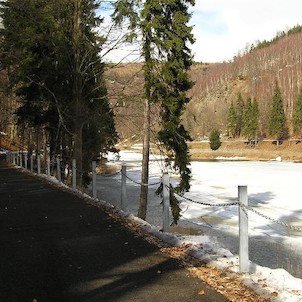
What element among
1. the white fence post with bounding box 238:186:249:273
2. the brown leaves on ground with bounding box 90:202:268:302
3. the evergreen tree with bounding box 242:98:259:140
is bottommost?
the brown leaves on ground with bounding box 90:202:268:302

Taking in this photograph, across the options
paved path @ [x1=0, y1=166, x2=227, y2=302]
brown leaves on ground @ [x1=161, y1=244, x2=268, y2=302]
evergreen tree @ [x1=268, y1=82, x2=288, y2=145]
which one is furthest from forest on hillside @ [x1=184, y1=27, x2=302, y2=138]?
brown leaves on ground @ [x1=161, y1=244, x2=268, y2=302]

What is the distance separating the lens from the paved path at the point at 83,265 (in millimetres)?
4438

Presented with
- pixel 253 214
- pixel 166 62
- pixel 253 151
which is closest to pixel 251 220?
pixel 253 214

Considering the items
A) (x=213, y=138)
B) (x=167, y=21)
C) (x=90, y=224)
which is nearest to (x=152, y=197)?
(x=167, y=21)

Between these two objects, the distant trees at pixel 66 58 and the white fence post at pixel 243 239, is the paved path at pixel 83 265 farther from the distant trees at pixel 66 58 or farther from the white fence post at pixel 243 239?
the distant trees at pixel 66 58

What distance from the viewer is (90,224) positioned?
8211mm

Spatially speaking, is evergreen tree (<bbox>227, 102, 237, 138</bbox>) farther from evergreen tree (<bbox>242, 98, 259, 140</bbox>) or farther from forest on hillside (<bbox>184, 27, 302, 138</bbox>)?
evergreen tree (<bbox>242, 98, 259, 140</bbox>)

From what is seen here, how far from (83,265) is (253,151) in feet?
261

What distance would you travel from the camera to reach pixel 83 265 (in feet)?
18.0

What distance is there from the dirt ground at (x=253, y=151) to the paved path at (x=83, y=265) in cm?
6611

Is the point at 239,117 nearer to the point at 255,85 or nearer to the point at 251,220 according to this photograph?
the point at 255,85

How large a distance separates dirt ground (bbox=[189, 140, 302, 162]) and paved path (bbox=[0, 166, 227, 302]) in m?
66.1

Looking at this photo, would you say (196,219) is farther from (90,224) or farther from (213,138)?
(213,138)

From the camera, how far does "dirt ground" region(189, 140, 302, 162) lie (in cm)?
7525
